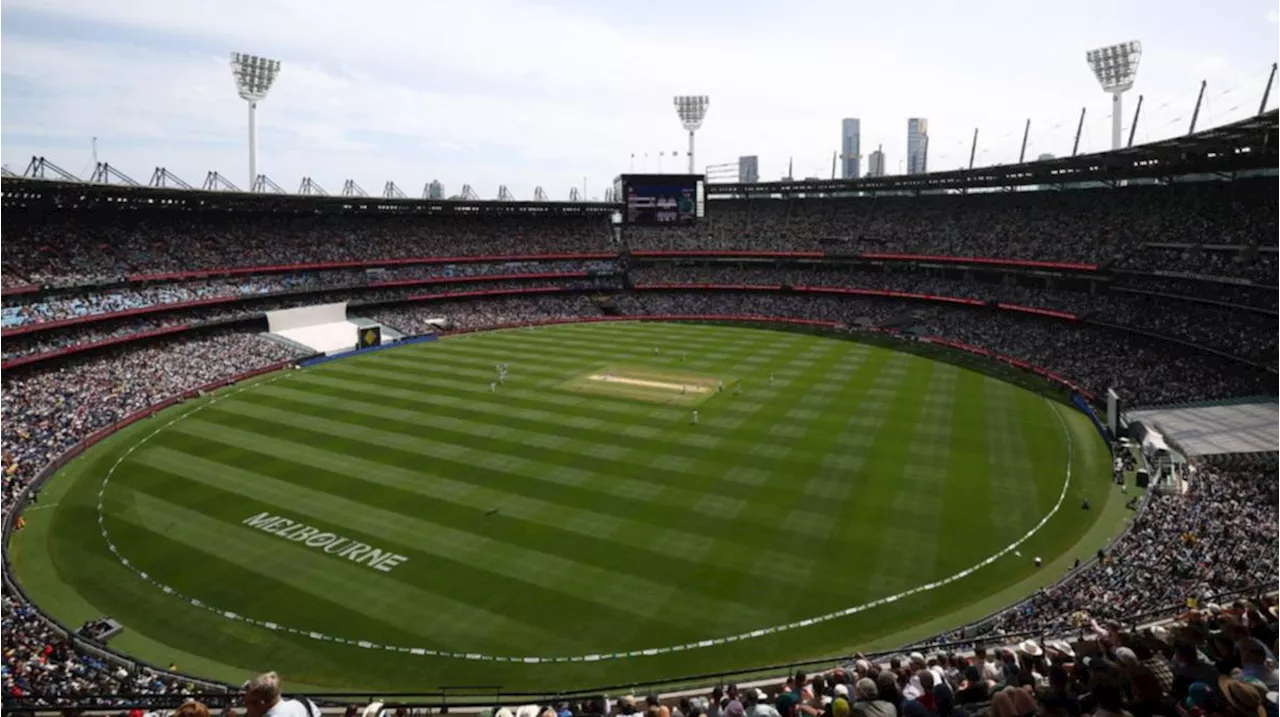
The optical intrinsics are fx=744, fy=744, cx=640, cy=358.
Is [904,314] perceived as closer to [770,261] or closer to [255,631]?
[770,261]

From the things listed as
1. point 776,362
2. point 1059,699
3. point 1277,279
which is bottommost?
point 776,362

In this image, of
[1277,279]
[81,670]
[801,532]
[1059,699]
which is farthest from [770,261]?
[1059,699]

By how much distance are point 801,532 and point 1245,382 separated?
109ft

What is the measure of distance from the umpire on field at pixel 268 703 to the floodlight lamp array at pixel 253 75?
288 ft

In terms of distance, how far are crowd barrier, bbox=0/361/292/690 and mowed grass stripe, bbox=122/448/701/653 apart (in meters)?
5.95

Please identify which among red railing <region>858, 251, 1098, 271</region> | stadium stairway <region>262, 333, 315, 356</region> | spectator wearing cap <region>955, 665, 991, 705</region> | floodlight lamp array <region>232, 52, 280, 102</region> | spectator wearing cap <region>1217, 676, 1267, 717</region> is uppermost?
floodlight lamp array <region>232, 52, 280, 102</region>

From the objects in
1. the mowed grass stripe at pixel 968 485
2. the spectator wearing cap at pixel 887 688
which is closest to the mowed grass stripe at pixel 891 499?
the mowed grass stripe at pixel 968 485

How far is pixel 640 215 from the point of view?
97562 millimetres

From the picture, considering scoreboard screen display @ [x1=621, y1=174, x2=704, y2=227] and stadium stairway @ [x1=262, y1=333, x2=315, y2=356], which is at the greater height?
scoreboard screen display @ [x1=621, y1=174, x2=704, y2=227]

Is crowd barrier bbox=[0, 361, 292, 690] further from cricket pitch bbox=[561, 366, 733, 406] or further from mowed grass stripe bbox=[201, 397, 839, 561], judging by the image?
cricket pitch bbox=[561, 366, 733, 406]

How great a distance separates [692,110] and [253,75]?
58.4 meters

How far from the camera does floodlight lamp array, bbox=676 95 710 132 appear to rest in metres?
110

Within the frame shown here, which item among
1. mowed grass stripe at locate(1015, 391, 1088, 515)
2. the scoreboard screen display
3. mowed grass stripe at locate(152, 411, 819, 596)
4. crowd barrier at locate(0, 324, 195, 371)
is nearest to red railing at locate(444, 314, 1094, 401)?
mowed grass stripe at locate(1015, 391, 1088, 515)

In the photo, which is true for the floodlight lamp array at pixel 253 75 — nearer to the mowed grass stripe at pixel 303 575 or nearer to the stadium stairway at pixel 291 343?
the stadium stairway at pixel 291 343
